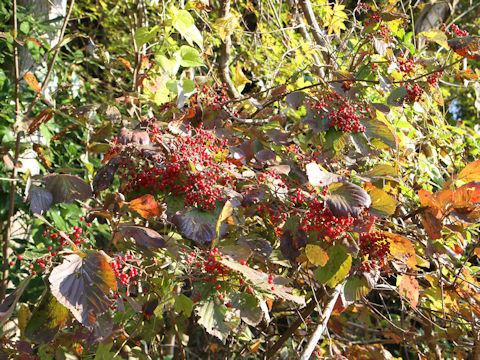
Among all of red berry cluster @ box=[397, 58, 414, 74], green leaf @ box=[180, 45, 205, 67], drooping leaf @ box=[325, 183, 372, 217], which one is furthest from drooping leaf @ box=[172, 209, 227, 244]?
red berry cluster @ box=[397, 58, 414, 74]

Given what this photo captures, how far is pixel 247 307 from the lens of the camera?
3.55ft

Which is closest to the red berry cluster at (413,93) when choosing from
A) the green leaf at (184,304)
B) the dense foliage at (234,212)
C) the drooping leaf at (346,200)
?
the dense foliage at (234,212)

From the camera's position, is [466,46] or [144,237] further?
[466,46]

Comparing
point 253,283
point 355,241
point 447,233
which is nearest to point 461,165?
point 447,233

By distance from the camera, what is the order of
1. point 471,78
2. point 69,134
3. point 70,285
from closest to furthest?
point 70,285
point 471,78
point 69,134

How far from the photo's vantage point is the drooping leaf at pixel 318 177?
1.05 m

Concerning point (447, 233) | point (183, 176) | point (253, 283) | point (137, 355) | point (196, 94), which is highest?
point (196, 94)

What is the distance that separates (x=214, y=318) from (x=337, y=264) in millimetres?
332

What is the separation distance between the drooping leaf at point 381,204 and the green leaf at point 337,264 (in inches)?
4.8

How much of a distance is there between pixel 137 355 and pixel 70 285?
2.58 ft

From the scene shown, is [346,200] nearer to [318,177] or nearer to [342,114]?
[318,177]

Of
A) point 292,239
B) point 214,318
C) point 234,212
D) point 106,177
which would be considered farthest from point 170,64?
point 214,318

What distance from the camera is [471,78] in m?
1.71

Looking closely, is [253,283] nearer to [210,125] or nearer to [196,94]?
[210,125]
